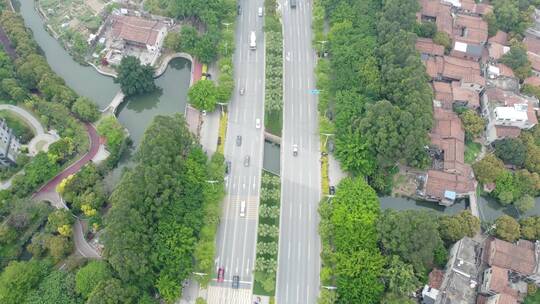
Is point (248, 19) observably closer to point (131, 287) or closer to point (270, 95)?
point (270, 95)

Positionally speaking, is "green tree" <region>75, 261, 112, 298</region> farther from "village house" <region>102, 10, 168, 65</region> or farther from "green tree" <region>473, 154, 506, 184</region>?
"green tree" <region>473, 154, 506, 184</region>

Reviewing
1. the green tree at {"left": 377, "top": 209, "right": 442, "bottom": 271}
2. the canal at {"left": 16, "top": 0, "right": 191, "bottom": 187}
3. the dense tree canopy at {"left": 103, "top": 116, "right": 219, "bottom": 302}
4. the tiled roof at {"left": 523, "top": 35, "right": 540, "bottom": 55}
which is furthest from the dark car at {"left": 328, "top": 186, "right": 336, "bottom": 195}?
the tiled roof at {"left": 523, "top": 35, "right": 540, "bottom": 55}

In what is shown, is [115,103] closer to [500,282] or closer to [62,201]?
[62,201]

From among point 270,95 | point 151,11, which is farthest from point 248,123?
point 151,11

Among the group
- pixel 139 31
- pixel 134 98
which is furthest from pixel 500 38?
pixel 134 98

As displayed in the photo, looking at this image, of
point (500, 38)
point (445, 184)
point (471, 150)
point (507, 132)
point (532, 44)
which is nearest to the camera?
point (445, 184)

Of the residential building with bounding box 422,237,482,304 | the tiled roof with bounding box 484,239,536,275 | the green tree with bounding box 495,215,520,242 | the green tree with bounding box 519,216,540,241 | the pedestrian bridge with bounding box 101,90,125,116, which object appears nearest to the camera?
the residential building with bounding box 422,237,482,304
